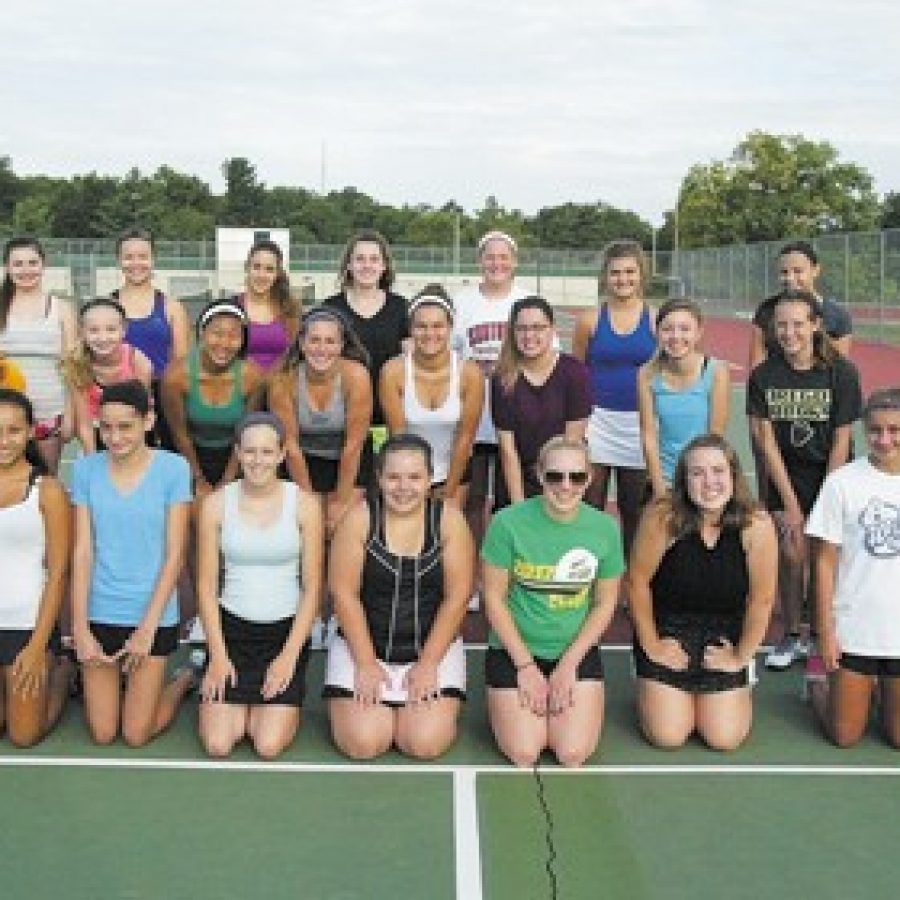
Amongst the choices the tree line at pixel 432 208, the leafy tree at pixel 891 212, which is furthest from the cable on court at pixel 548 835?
the leafy tree at pixel 891 212

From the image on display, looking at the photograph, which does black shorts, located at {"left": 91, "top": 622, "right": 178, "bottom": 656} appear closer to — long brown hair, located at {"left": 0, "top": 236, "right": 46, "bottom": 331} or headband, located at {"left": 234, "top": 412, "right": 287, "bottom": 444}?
headband, located at {"left": 234, "top": 412, "right": 287, "bottom": 444}

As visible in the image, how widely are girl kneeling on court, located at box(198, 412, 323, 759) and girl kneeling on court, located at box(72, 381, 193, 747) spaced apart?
7.8 inches

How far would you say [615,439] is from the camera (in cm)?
768

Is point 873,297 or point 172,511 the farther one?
point 873,297

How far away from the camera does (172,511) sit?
6016 mm

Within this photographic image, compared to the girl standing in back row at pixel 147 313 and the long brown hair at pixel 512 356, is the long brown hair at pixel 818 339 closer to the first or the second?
the long brown hair at pixel 512 356

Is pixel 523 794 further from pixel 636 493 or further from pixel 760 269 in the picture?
pixel 760 269

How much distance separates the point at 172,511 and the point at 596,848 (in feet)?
7.57

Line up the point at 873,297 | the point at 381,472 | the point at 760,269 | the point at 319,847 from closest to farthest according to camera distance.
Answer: the point at 319,847 → the point at 381,472 → the point at 873,297 → the point at 760,269

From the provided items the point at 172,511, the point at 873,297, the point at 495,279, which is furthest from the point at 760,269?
the point at 172,511

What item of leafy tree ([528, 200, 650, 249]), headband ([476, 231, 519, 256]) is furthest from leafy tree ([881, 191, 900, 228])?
headband ([476, 231, 519, 256])

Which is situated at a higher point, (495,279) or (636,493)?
(495,279)

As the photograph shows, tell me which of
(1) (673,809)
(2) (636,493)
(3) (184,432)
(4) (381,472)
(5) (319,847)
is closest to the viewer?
(5) (319,847)

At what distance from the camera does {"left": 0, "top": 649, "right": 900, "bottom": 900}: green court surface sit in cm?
459
